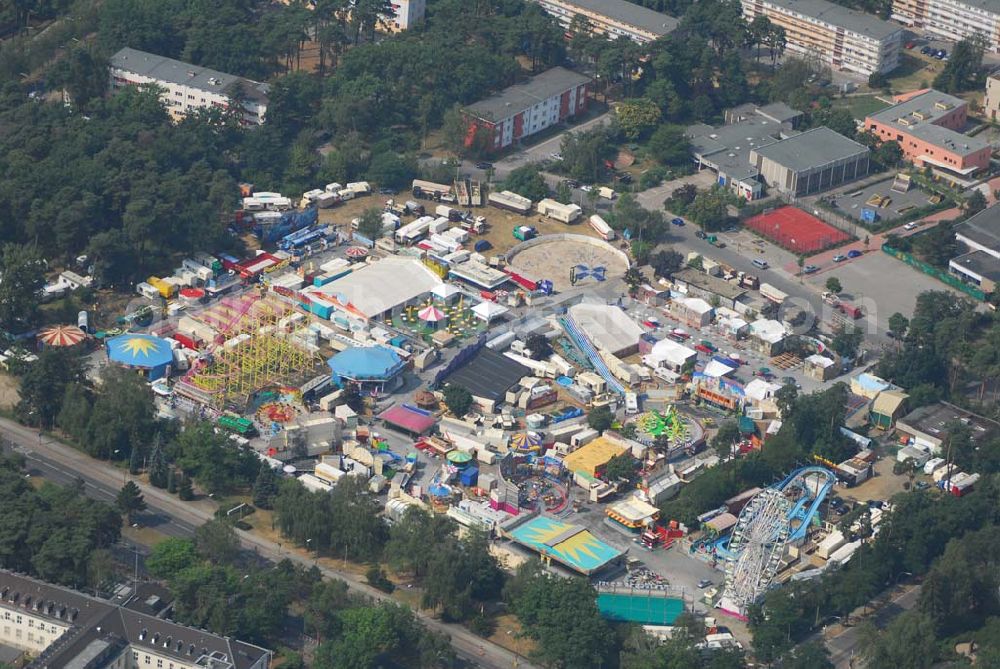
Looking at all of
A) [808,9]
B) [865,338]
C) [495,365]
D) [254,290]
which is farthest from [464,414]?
[808,9]

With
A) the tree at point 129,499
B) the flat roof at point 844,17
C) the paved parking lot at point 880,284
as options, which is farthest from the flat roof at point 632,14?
the tree at point 129,499

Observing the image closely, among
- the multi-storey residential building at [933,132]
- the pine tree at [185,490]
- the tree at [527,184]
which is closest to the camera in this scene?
the pine tree at [185,490]

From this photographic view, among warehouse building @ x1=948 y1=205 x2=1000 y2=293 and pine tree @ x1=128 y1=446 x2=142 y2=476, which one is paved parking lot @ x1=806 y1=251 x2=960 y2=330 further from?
pine tree @ x1=128 y1=446 x2=142 y2=476

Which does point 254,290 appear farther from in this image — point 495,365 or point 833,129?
point 833,129

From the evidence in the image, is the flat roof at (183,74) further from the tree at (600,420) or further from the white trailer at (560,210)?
the tree at (600,420)

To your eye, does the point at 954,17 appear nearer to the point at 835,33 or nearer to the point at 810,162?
the point at 835,33

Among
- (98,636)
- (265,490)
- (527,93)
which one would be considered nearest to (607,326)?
(265,490)

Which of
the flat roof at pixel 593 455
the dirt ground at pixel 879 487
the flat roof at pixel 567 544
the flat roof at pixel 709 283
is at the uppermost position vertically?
the flat roof at pixel 567 544

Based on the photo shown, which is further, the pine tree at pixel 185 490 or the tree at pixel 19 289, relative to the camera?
the tree at pixel 19 289
